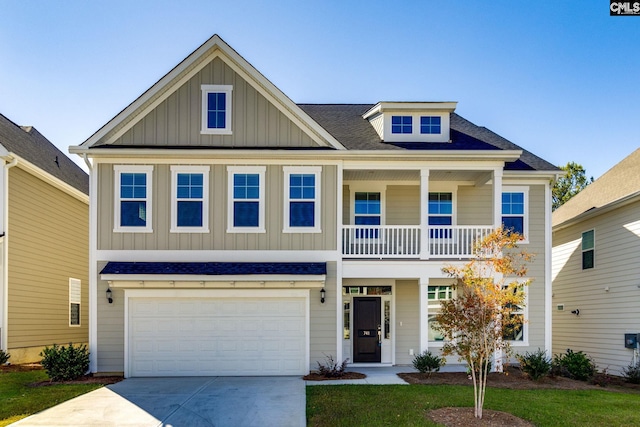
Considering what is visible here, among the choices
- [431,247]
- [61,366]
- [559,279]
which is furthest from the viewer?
[559,279]

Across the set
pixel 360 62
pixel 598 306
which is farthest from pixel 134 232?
pixel 598 306

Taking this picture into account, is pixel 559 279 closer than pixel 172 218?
No

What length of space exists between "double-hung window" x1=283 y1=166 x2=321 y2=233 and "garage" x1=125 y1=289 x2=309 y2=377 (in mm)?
1751

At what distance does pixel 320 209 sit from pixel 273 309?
2791 millimetres

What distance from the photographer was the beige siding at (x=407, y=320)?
16141 mm

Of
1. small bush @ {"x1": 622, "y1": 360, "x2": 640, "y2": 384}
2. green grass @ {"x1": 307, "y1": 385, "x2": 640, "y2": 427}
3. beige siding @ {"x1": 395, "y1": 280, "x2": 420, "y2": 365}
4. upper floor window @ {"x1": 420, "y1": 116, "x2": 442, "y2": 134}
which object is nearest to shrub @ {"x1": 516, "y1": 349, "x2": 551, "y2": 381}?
green grass @ {"x1": 307, "y1": 385, "x2": 640, "y2": 427}

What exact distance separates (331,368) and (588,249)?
9069mm

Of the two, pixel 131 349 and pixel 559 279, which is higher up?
pixel 559 279

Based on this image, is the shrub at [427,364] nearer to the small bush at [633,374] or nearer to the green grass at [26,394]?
the small bush at [633,374]

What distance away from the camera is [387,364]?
52.3 ft

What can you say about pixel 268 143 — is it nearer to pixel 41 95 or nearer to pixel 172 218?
pixel 172 218

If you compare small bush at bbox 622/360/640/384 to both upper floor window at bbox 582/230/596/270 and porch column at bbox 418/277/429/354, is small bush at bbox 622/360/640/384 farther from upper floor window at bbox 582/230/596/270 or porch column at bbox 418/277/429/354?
porch column at bbox 418/277/429/354

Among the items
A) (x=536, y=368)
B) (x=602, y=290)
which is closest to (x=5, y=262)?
(x=536, y=368)

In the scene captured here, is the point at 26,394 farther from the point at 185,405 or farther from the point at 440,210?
the point at 440,210
